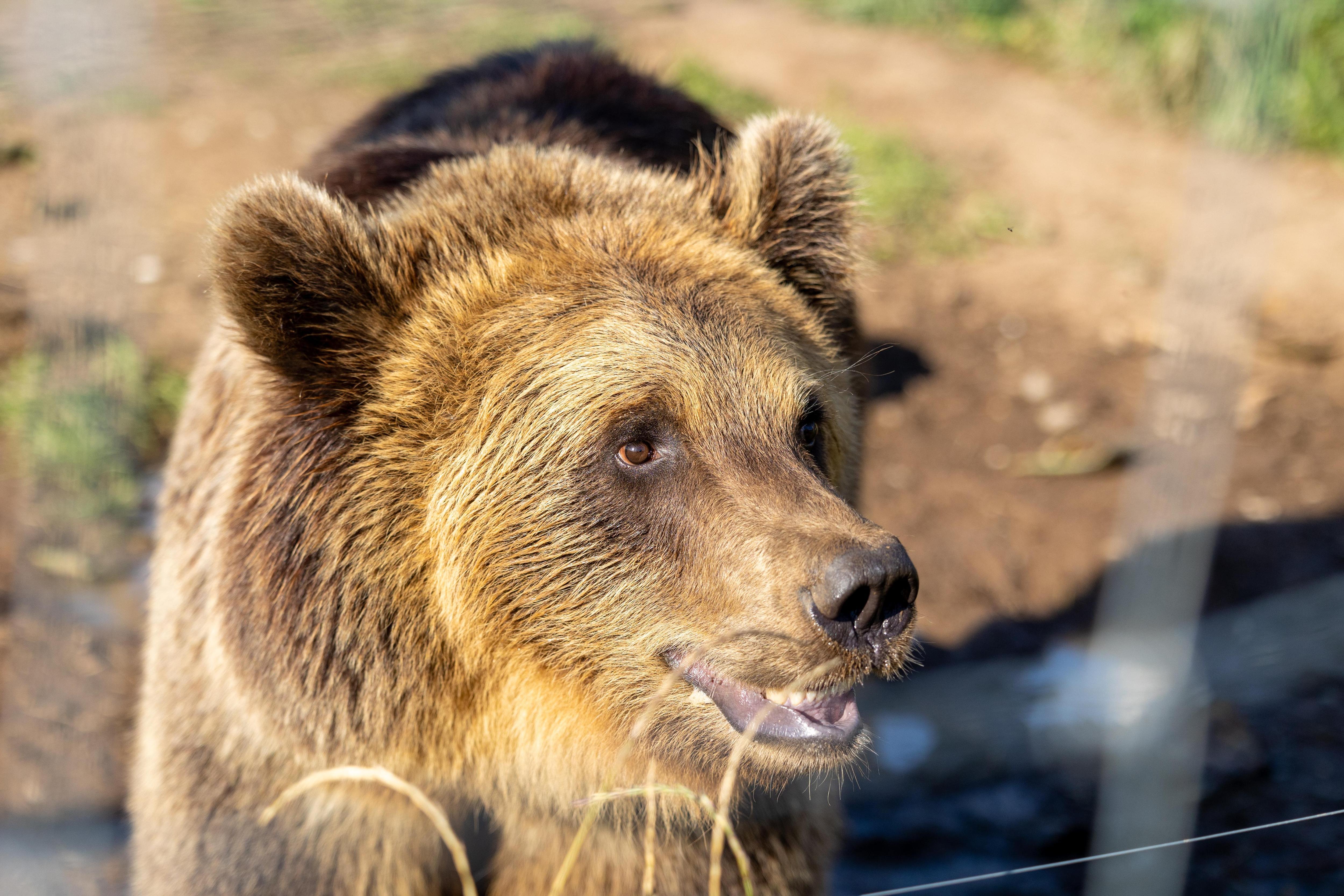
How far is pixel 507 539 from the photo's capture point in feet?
8.61

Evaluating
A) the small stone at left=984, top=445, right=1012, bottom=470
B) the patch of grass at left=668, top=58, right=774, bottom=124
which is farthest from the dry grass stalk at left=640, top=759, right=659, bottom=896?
the patch of grass at left=668, top=58, right=774, bottom=124

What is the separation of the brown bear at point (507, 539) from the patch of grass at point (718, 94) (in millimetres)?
6471

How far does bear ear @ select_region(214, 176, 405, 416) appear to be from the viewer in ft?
8.07

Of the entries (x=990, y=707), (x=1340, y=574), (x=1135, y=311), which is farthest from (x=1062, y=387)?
(x=990, y=707)

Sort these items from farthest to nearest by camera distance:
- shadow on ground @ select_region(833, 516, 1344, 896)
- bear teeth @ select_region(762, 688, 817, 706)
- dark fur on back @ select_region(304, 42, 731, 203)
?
shadow on ground @ select_region(833, 516, 1344, 896)
dark fur on back @ select_region(304, 42, 731, 203)
bear teeth @ select_region(762, 688, 817, 706)

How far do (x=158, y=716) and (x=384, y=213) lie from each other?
1491mm

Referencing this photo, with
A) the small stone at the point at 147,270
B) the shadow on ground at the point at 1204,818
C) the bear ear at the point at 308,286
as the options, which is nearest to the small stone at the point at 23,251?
the small stone at the point at 147,270

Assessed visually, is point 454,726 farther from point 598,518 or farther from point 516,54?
point 516,54

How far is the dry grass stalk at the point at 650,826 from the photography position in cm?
179

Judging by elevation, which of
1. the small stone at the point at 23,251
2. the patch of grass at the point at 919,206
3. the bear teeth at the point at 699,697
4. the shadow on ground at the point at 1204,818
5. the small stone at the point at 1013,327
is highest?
the bear teeth at the point at 699,697

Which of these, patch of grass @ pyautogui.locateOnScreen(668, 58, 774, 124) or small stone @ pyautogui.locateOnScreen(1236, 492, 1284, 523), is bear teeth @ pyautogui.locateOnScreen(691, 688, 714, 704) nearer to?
small stone @ pyautogui.locateOnScreen(1236, 492, 1284, 523)

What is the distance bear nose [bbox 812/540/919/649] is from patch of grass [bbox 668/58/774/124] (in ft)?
23.9

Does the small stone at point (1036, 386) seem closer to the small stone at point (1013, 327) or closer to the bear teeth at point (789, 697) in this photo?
the small stone at point (1013, 327)

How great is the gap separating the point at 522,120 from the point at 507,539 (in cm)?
166
